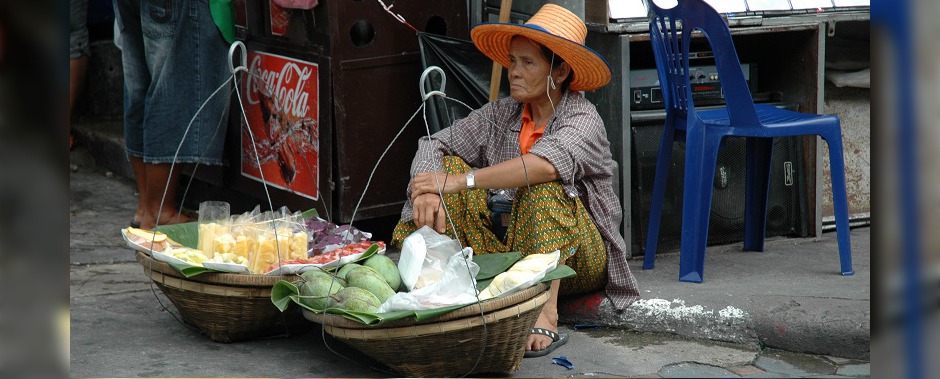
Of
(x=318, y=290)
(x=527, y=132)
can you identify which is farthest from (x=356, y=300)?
(x=527, y=132)

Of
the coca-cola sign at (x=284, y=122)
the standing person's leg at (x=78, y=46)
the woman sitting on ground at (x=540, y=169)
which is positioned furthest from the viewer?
the standing person's leg at (x=78, y=46)

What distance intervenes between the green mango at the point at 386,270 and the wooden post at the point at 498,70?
1005mm

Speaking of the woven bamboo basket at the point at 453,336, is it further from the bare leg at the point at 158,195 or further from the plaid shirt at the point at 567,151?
the bare leg at the point at 158,195

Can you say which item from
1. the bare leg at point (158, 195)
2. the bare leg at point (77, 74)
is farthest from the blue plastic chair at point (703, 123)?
the bare leg at point (77, 74)

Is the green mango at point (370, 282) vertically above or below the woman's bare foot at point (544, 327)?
above

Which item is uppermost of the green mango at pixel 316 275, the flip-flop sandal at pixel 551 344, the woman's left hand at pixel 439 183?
the woman's left hand at pixel 439 183

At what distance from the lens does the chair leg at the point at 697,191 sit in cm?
368

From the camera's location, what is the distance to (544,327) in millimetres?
3377

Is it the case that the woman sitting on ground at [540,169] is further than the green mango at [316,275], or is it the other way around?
the woman sitting on ground at [540,169]

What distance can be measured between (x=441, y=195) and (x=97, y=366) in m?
1.11

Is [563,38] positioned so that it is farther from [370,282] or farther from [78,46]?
[78,46]

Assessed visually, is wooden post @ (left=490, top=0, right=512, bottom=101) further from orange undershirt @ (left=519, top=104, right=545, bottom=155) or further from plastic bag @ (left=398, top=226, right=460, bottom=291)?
plastic bag @ (left=398, top=226, right=460, bottom=291)

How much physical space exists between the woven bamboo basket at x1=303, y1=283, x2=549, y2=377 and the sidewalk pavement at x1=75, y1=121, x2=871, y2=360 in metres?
0.66
